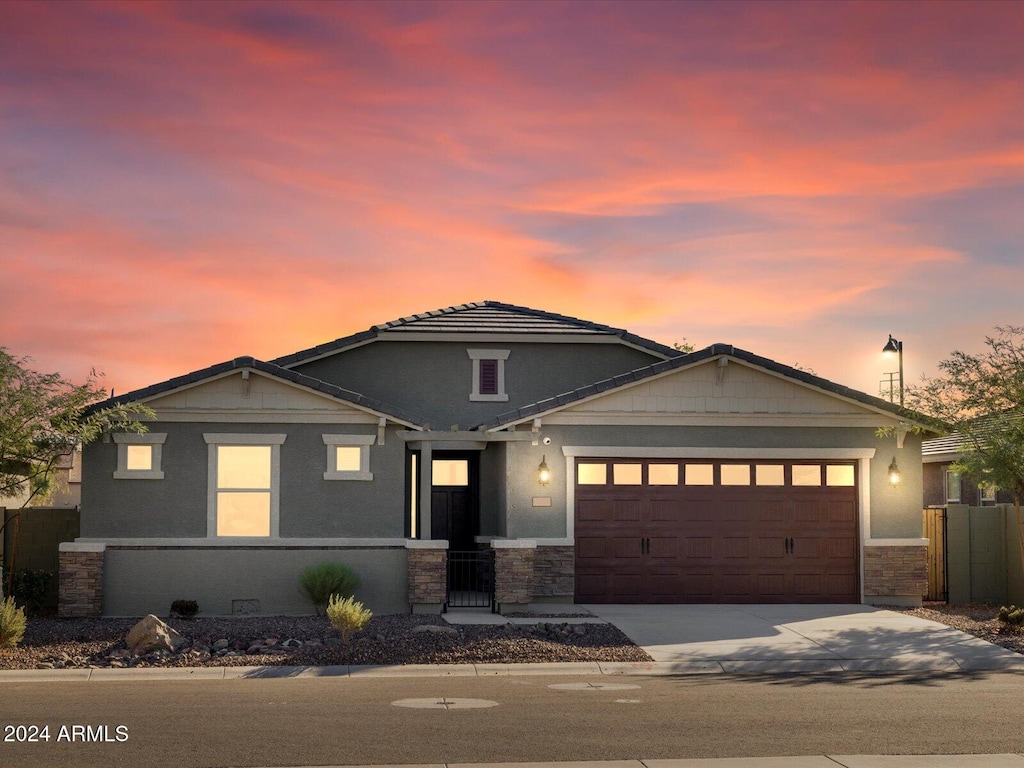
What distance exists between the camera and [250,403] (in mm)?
Result: 21453

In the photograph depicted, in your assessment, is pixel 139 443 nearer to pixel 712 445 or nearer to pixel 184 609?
pixel 184 609

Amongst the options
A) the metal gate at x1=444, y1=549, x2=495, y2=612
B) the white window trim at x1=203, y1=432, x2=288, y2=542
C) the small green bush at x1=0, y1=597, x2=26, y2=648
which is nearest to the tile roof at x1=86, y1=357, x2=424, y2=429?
the white window trim at x1=203, y1=432, x2=288, y2=542

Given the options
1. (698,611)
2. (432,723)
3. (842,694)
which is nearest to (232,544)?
(698,611)

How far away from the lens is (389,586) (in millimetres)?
21312

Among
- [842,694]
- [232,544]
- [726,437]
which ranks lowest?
[842,694]

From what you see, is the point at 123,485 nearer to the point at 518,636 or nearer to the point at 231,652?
the point at 231,652

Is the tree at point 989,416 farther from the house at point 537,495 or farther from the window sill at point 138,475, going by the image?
the window sill at point 138,475

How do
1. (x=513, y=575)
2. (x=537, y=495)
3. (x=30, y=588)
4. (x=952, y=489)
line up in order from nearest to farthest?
(x=513, y=575), (x=30, y=588), (x=537, y=495), (x=952, y=489)

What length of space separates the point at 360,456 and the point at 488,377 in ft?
21.5

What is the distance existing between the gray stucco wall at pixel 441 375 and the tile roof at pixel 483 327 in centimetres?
35

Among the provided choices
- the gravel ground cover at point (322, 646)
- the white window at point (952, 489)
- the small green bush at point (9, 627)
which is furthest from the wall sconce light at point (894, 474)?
the white window at point (952, 489)

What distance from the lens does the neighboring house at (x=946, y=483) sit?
1564 inches

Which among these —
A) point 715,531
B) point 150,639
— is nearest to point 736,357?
point 715,531

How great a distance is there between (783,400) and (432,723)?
41.8ft
